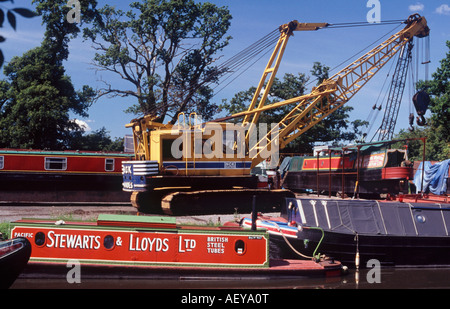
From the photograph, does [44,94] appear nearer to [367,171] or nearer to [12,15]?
[367,171]

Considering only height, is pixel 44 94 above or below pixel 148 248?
above

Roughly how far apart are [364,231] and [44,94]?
24649 mm

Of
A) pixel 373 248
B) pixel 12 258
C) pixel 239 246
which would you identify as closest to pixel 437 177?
pixel 373 248

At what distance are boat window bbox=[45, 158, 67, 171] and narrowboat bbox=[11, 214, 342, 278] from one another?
1172cm

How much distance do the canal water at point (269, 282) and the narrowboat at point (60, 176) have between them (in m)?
12.2

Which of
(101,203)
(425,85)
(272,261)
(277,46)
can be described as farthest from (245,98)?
(272,261)

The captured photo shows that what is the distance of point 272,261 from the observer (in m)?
11.7

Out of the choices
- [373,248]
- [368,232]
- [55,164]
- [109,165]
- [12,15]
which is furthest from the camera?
[109,165]

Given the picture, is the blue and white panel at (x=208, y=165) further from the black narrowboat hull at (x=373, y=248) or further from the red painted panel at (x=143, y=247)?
the red painted panel at (x=143, y=247)

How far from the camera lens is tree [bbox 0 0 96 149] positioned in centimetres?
2995

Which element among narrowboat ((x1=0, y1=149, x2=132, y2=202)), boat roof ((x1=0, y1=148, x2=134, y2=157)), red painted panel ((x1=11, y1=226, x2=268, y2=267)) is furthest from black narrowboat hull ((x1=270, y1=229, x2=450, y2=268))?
boat roof ((x1=0, y1=148, x2=134, y2=157))

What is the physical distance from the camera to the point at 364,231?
13094 millimetres

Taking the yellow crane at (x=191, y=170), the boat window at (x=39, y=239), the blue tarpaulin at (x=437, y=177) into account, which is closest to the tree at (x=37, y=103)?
the yellow crane at (x=191, y=170)

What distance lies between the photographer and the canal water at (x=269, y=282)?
1026cm
